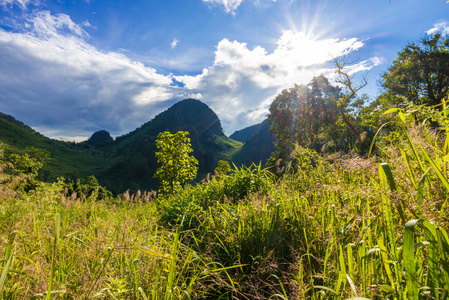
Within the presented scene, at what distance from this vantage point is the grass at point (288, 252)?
132 centimetres

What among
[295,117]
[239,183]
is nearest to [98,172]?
[295,117]

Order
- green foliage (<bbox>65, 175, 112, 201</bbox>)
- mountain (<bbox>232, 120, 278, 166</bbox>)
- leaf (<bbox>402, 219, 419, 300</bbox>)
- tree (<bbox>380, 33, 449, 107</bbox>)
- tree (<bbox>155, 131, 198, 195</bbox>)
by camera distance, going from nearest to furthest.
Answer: leaf (<bbox>402, 219, 419, 300</bbox>)
green foliage (<bbox>65, 175, 112, 201</bbox>)
tree (<bbox>155, 131, 198, 195</bbox>)
tree (<bbox>380, 33, 449, 107</bbox>)
mountain (<bbox>232, 120, 278, 166</bbox>)

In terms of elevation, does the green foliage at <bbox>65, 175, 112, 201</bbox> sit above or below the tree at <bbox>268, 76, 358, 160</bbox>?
below

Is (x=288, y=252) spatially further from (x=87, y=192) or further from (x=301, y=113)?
(x=301, y=113)

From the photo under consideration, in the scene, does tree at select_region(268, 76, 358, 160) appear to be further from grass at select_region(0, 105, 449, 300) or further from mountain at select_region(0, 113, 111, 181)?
mountain at select_region(0, 113, 111, 181)

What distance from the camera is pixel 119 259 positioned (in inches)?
91.2

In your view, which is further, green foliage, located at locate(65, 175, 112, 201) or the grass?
green foliage, located at locate(65, 175, 112, 201)

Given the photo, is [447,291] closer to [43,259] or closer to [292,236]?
[292,236]

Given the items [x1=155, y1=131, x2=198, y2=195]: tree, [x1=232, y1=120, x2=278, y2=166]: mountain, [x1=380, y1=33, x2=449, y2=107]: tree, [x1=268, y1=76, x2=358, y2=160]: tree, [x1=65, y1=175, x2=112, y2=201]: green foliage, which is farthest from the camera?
[x1=232, y1=120, x2=278, y2=166]: mountain

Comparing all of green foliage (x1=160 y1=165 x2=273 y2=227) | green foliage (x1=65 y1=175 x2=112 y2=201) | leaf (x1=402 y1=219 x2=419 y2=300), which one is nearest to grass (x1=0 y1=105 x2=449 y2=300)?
leaf (x1=402 y1=219 x2=419 y2=300)

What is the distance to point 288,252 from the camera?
2547 millimetres

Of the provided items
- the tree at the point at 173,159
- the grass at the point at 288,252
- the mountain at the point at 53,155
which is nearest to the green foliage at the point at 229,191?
the grass at the point at 288,252

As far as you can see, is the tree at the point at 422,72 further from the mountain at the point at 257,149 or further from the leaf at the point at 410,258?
the mountain at the point at 257,149

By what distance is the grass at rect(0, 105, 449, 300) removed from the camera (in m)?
1.32
